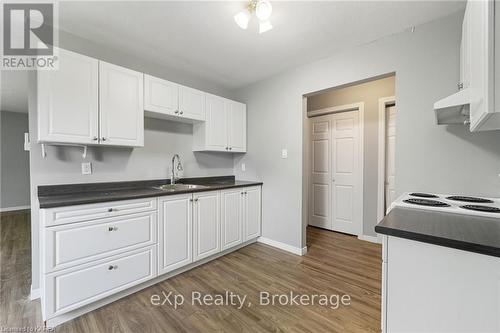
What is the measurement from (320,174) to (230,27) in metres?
2.80

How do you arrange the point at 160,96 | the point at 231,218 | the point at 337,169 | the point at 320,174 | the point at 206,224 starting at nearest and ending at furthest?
the point at 160,96 → the point at 206,224 → the point at 231,218 → the point at 337,169 → the point at 320,174

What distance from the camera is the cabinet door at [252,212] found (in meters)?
3.00

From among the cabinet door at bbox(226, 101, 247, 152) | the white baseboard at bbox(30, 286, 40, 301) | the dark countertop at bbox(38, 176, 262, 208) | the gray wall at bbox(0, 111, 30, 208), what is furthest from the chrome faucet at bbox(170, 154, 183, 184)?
the gray wall at bbox(0, 111, 30, 208)

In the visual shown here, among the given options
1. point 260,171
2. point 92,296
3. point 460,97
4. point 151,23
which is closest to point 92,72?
point 151,23

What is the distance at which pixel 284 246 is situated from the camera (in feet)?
9.67

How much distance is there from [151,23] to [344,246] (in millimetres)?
3466

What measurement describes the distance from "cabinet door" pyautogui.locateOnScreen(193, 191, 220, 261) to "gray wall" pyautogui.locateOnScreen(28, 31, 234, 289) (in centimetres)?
69

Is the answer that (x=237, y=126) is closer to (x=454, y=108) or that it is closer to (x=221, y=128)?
(x=221, y=128)

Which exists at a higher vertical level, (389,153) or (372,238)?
(389,153)

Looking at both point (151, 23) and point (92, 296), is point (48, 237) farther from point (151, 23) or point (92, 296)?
Result: point (151, 23)

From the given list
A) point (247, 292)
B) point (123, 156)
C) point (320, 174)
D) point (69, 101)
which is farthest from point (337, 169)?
point (69, 101)

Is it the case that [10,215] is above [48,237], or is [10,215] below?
below

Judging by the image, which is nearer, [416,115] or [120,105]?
[416,115]

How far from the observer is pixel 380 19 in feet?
6.05
